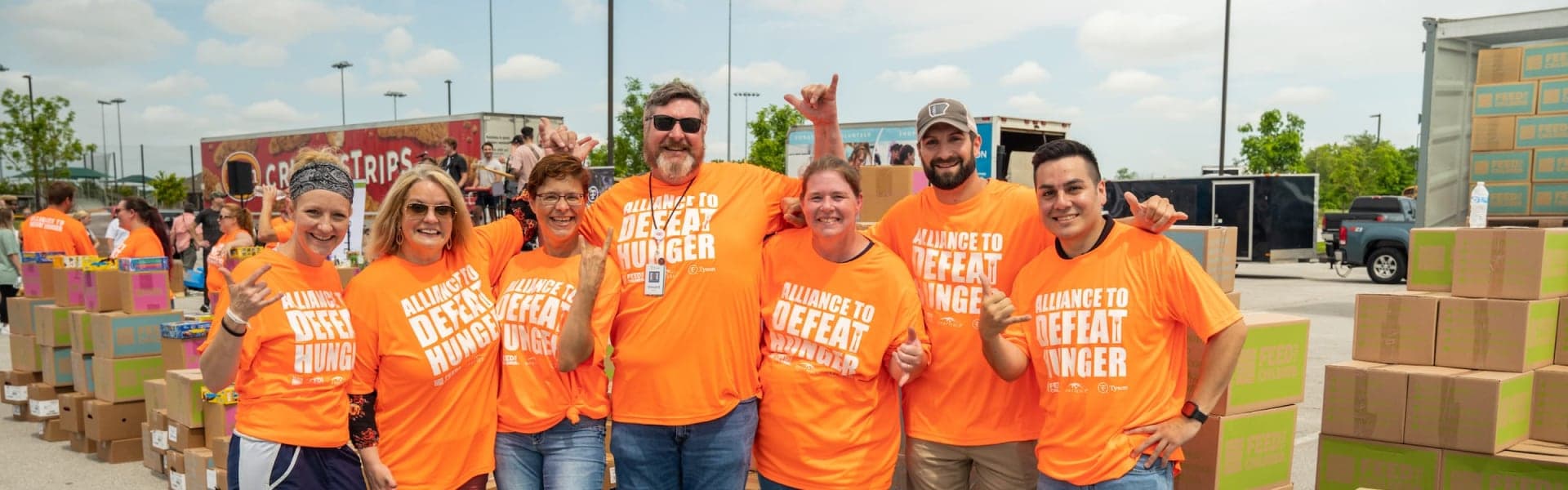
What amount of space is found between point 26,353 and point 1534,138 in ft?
42.6

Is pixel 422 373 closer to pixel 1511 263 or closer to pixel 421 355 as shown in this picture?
pixel 421 355

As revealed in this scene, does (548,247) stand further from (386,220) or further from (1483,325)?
(1483,325)

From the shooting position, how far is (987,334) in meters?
3.02

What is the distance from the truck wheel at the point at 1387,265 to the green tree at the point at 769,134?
26.4 meters

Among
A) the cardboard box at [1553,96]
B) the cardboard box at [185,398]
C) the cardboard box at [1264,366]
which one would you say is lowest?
the cardboard box at [185,398]

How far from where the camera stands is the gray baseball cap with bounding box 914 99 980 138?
3.38m

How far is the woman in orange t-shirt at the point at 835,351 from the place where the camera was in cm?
317

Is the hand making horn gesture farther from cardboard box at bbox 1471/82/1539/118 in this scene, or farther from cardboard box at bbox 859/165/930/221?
cardboard box at bbox 1471/82/1539/118

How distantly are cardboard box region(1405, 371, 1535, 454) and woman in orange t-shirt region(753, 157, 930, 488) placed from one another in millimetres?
2784

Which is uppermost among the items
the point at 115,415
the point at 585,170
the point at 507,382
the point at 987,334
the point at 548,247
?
the point at 585,170

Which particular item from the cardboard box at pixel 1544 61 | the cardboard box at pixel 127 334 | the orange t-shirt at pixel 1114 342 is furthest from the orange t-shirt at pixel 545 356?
the cardboard box at pixel 1544 61

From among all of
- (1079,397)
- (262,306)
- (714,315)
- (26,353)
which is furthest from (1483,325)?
(26,353)

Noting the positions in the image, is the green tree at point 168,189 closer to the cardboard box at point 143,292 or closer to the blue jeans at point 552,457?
→ the cardboard box at point 143,292

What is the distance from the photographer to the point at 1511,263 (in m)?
4.57
